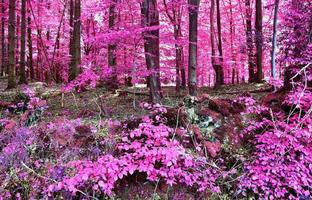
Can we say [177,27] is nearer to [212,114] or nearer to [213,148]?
[212,114]

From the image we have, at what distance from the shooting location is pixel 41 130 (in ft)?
17.9

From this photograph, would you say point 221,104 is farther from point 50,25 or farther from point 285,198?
point 50,25

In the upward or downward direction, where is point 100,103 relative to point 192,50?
downward

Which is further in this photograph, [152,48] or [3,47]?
[3,47]

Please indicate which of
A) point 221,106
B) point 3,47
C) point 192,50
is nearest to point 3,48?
point 3,47

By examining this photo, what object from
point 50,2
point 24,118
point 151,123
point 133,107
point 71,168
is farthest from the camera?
→ point 50,2

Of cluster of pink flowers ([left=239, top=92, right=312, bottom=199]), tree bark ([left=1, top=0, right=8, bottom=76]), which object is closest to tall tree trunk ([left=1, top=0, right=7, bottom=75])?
tree bark ([left=1, top=0, right=8, bottom=76])

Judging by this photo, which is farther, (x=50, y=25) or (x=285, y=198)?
(x=50, y=25)

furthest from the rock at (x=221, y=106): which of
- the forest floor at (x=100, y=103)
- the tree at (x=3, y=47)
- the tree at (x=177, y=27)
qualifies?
the tree at (x=3, y=47)

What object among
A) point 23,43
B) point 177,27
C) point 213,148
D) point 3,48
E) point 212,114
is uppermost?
point 3,48

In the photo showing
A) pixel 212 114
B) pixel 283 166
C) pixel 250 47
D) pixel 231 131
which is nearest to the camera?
pixel 283 166

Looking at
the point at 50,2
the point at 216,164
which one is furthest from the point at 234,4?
the point at 216,164

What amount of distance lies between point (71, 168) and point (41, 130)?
1159 millimetres

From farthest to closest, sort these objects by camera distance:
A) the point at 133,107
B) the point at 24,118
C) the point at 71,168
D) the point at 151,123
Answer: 1. the point at 133,107
2. the point at 24,118
3. the point at 151,123
4. the point at 71,168
